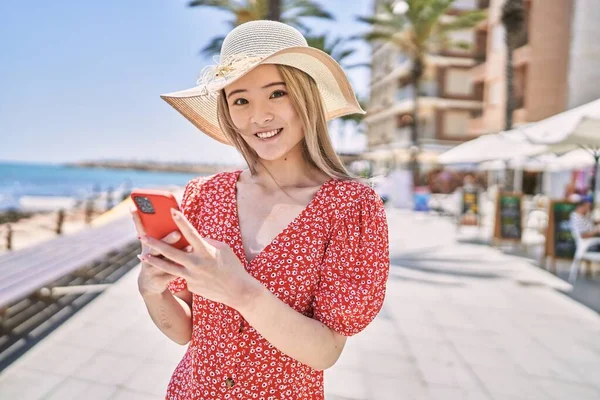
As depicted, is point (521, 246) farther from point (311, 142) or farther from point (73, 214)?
point (73, 214)

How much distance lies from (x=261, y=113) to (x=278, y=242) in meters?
0.33

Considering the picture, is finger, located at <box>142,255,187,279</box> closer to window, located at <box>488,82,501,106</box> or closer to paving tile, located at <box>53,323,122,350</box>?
paving tile, located at <box>53,323,122,350</box>

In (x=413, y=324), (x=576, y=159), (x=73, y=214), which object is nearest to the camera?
(x=413, y=324)

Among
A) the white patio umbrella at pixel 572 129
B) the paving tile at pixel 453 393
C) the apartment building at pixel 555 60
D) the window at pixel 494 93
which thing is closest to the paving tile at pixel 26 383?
the paving tile at pixel 453 393

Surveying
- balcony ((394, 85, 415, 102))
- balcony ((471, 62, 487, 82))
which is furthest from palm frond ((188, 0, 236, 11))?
balcony ((394, 85, 415, 102))

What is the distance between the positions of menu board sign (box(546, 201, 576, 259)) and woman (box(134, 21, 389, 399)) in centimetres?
699

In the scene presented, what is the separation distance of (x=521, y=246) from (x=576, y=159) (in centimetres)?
266

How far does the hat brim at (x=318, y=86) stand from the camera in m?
1.13

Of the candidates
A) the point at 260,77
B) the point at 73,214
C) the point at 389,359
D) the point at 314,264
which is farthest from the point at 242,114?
the point at 73,214

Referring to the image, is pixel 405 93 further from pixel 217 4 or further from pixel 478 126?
pixel 217 4

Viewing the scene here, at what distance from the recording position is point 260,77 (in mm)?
1140

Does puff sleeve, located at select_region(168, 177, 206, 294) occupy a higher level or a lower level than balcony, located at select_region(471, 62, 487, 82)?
lower

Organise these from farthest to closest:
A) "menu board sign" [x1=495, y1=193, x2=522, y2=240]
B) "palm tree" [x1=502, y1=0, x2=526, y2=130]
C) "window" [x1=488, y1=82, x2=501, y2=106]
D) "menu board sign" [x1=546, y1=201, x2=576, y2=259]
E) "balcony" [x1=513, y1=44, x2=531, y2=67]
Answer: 1. "window" [x1=488, y1=82, x2=501, y2=106]
2. "balcony" [x1=513, y1=44, x2=531, y2=67]
3. "palm tree" [x1=502, y1=0, x2=526, y2=130]
4. "menu board sign" [x1=495, y1=193, x2=522, y2=240]
5. "menu board sign" [x1=546, y1=201, x2=576, y2=259]

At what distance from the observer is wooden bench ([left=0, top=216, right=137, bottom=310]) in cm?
334
